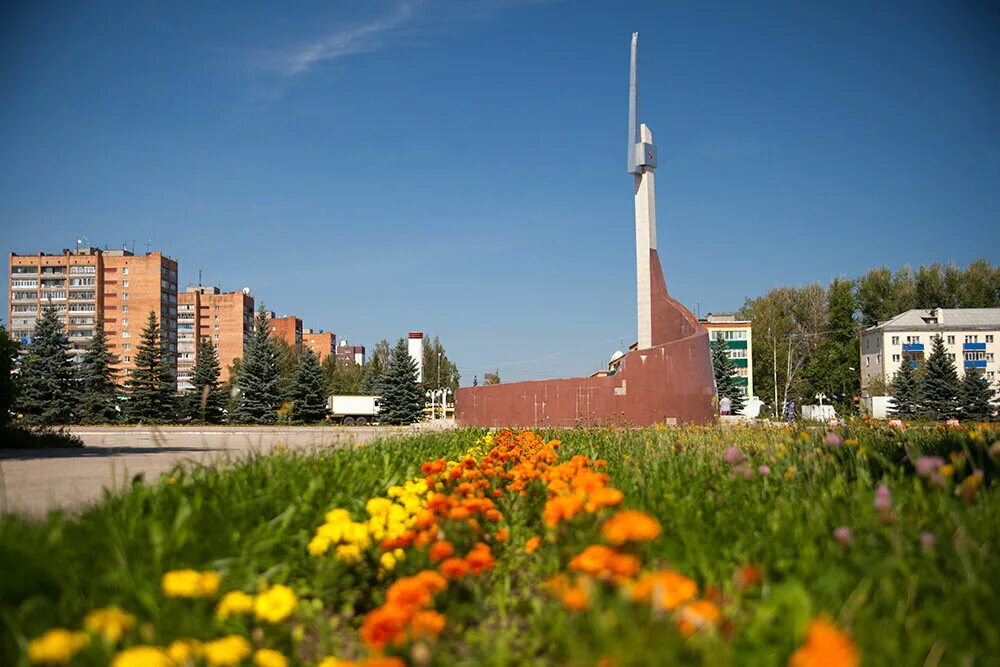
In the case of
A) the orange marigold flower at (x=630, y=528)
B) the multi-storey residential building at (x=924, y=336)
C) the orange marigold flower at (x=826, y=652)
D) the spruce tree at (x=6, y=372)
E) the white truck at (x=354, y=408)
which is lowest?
the white truck at (x=354, y=408)

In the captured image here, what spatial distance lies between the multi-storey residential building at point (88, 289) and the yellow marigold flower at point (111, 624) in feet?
255

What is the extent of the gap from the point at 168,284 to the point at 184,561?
8017 centimetres

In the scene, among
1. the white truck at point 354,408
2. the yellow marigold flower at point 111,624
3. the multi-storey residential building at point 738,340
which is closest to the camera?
the yellow marigold flower at point 111,624

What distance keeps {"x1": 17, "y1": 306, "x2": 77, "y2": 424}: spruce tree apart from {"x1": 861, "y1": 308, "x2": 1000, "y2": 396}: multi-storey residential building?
5089cm

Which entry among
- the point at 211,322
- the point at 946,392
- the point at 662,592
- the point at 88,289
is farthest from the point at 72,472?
the point at 211,322

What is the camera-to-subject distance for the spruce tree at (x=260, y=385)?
Answer: 3144 centimetres

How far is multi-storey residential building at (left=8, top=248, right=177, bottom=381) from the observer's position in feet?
234

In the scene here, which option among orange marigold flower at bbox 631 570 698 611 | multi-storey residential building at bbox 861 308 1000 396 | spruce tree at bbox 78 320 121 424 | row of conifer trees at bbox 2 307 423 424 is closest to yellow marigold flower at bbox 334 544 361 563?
orange marigold flower at bbox 631 570 698 611

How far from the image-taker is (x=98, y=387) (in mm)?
31125

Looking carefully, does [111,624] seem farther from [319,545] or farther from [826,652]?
[826,652]

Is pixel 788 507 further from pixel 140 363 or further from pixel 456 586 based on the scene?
pixel 140 363

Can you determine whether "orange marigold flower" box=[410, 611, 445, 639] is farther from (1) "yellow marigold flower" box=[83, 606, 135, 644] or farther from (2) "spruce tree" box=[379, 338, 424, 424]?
(2) "spruce tree" box=[379, 338, 424, 424]

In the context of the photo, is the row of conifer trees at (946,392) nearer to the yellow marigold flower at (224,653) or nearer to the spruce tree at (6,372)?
the spruce tree at (6,372)

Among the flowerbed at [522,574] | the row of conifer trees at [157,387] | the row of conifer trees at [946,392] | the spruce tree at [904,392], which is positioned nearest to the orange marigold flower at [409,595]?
the flowerbed at [522,574]
